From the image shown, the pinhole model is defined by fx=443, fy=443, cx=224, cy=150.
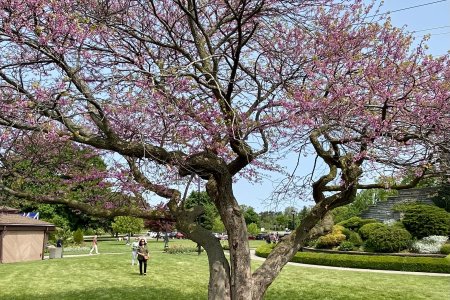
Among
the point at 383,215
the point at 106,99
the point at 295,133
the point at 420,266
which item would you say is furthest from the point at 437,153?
the point at 383,215

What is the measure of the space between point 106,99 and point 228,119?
2070 mm

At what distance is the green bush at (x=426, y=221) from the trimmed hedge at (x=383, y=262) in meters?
4.13

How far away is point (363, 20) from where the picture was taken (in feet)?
26.8

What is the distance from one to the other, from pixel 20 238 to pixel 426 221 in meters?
24.8

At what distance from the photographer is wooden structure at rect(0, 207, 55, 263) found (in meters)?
26.9

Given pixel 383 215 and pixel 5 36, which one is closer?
pixel 5 36

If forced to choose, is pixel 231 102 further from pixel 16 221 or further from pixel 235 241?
pixel 16 221

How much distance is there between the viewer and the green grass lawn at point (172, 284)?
508 inches

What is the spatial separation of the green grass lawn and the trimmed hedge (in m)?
2.85

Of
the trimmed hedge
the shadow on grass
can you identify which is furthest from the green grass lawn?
the trimmed hedge

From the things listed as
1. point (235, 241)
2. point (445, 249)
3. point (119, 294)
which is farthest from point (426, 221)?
point (235, 241)

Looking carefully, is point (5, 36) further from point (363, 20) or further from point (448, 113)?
point (448, 113)

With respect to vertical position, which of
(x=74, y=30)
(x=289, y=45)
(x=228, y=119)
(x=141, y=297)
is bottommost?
(x=141, y=297)

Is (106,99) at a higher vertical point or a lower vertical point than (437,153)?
higher
